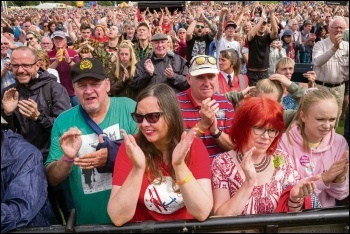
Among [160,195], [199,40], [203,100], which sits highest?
[199,40]

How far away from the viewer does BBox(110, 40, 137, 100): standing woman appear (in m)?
4.91

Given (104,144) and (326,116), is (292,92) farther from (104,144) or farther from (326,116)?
(104,144)

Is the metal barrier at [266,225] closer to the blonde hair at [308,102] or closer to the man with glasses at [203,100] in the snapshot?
the blonde hair at [308,102]

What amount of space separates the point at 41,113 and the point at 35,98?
18cm

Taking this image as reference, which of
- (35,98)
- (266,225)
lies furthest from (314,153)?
(35,98)

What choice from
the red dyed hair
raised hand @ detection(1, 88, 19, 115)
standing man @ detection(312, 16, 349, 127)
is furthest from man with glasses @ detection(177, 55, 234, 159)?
standing man @ detection(312, 16, 349, 127)

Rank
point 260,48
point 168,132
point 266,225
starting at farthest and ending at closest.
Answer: point 260,48
point 168,132
point 266,225

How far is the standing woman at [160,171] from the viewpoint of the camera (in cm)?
163

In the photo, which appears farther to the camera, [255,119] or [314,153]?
[314,153]

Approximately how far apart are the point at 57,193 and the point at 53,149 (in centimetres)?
46

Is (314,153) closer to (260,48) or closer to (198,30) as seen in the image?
(260,48)

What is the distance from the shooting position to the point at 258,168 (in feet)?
6.61

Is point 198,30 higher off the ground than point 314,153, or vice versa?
point 198,30

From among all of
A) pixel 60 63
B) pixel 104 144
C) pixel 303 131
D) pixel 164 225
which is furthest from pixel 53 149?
pixel 60 63
